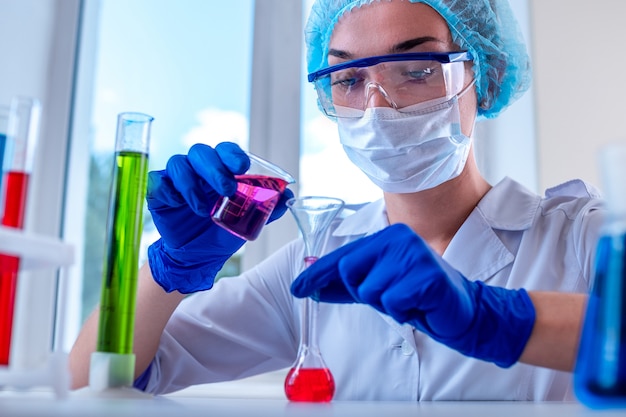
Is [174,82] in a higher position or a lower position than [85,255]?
higher

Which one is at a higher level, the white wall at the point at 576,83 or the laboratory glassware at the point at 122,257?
the white wall at the point at 576,83

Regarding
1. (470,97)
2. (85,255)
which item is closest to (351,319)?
(470,97)

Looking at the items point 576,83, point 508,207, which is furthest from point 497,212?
point 576,83

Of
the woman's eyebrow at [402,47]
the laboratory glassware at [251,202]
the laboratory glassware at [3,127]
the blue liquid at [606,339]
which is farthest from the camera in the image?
the woman's eyebrow at [402,47]

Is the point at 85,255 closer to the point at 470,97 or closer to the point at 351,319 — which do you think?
the point at 351,319

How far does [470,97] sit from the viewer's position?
172 cm

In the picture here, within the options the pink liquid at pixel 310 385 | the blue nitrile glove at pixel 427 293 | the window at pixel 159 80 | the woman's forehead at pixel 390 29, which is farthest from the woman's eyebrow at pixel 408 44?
the window at pixel 159 80

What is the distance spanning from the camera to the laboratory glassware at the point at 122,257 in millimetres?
963

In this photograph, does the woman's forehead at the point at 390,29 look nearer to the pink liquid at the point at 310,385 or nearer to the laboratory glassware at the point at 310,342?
the laboratory glassware at the point at 310,342

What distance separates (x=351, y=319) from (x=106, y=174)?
4.71 ft

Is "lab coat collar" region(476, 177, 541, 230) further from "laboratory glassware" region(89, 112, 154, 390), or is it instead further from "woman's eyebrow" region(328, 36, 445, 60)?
"laboratory glassware" region(89, 112, 154, 390)

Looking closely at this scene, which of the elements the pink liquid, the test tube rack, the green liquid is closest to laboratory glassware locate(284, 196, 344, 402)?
the pink liquid

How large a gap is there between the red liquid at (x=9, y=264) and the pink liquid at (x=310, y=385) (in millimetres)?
449

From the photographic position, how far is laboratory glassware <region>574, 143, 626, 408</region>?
25.0 inches
